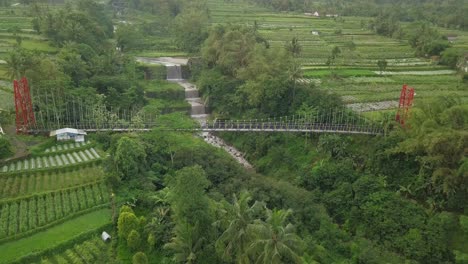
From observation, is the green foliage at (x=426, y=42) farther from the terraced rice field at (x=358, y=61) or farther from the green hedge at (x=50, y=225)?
the green hedge at (x=50, y=225)

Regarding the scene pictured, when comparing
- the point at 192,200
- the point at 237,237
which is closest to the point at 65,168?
the point at 192,200

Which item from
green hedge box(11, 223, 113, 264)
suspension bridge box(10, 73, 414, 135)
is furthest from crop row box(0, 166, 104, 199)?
suspension bridge box(10, 73, 414, 135)

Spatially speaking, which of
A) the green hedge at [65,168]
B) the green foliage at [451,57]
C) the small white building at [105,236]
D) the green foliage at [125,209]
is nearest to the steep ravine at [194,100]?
the green hedge at [65,168]

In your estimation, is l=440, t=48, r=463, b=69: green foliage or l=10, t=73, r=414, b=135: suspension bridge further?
l=440, t=48, r=463, b=69: green foliage

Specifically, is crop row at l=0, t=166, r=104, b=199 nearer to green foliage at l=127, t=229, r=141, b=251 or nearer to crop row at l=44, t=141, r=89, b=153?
crop row at l=44, t=141, r=89, b=153

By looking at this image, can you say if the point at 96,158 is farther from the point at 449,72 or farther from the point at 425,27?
the point at 425,27

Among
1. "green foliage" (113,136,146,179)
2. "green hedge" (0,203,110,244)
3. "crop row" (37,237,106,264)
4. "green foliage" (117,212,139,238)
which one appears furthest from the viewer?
"green foliage" (113,136,146,179)
